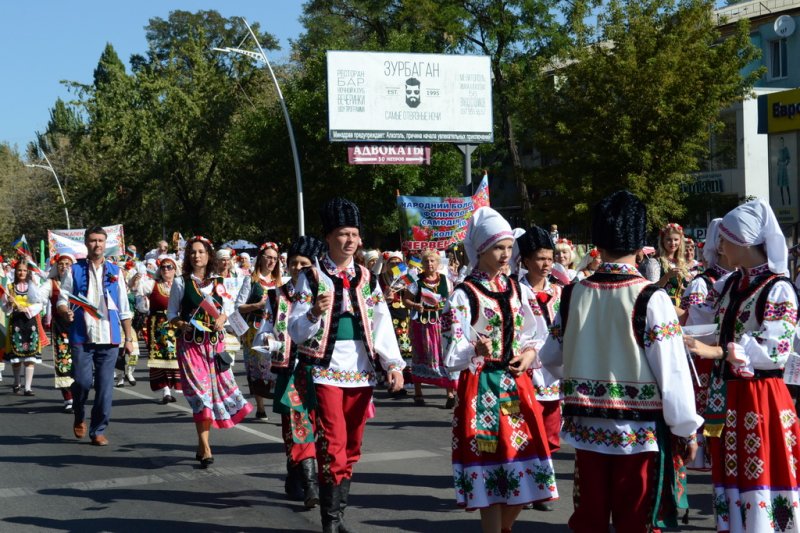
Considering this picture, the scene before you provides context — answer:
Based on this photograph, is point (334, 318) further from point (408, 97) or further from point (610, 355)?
point (408, 97)

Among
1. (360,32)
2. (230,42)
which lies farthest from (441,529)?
(230,42)

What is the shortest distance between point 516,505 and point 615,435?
1.10 meters

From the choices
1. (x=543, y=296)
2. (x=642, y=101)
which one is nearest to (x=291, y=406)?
(x=543, y=296)

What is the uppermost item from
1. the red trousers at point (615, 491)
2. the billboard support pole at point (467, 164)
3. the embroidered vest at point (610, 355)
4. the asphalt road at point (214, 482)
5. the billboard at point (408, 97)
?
the billboard at point (408, 97)

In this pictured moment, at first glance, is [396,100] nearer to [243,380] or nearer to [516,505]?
[243,380]

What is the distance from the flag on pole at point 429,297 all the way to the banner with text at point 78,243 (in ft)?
28.5

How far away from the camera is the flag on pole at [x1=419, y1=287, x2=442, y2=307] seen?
42.8 ft

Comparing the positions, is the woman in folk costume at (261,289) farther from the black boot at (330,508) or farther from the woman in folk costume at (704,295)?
the woman in folk costume at (704,295)

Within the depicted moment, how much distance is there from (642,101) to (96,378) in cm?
2031

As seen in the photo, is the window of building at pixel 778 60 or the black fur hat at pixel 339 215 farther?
the window of building at pixel 778 60

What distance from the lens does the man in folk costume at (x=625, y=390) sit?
14.8 feet

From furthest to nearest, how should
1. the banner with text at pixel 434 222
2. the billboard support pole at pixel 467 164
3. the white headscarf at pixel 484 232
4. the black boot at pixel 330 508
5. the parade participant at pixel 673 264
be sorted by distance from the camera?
the billboard support pole at pixel 467 164, the banner with text at pixel 434 222, the parade participant at pixel 673 264, the black boot at pixel 330 508, the white headscarf at pixel 484 232

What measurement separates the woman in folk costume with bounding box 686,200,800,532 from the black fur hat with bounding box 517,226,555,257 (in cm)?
204

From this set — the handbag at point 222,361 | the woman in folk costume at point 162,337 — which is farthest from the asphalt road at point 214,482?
the handbag at point 222,361
